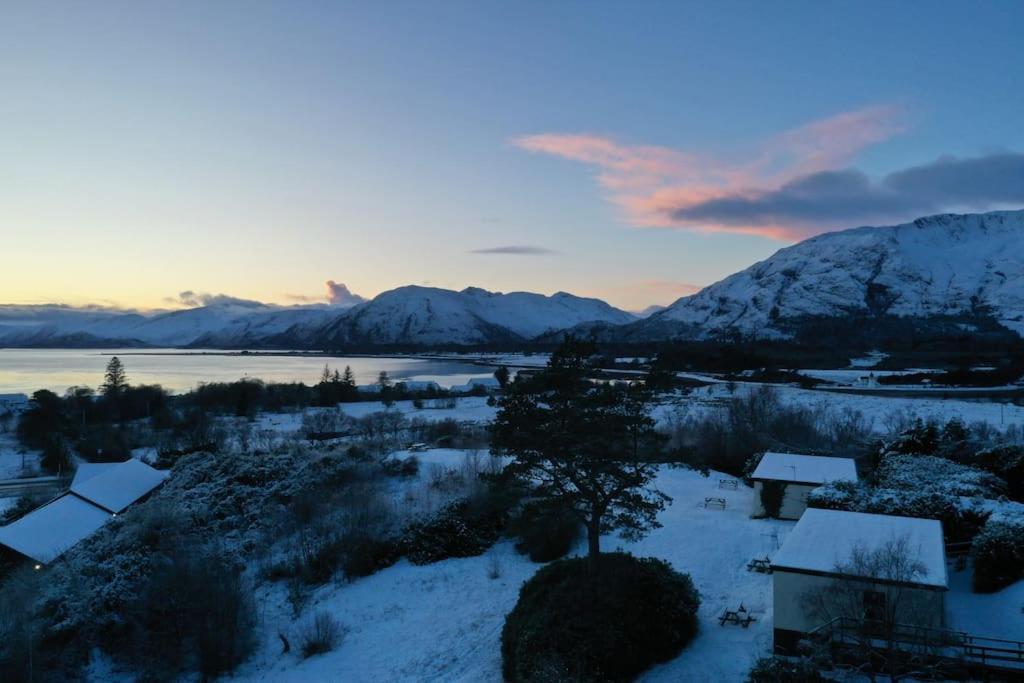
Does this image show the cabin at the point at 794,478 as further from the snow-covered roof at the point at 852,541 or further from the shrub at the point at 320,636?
the shrub at the point at 320,636

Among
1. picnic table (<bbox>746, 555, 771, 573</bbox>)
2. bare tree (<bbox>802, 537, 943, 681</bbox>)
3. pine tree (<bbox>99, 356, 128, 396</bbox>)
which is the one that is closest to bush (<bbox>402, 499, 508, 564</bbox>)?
picnic table (<bbox>746, 555, 771, 573</bbox>)

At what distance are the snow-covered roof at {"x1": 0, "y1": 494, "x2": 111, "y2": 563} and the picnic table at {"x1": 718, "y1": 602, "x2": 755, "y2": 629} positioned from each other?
23041 mm

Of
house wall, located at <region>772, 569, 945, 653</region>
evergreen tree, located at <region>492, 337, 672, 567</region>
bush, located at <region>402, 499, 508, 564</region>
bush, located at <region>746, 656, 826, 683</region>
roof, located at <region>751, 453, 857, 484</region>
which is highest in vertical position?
evergreen tree, located at <region>492, 337, 672, 567</region>

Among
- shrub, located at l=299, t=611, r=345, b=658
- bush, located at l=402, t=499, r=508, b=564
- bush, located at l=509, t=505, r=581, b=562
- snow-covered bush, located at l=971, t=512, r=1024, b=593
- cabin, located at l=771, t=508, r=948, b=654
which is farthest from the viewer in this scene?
bush, located at l=402, t=499, r=508, b=564

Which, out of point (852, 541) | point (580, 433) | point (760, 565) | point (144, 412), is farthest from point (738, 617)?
point (144, 412)

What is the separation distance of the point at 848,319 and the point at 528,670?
20419 centimetres

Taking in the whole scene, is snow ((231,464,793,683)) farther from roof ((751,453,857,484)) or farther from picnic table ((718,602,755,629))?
roof ((751,453,857,484))

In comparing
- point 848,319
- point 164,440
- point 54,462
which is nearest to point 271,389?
point 164,440

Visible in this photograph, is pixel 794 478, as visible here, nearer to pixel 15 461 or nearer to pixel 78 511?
pixel 78 511

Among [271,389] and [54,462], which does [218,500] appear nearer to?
[54,462]

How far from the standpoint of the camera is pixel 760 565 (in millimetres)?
20000

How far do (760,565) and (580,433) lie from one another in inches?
303

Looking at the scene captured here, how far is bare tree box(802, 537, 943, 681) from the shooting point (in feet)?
42.1

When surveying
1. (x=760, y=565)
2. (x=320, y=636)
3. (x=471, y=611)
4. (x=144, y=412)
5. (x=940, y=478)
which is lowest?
(x=320, y=636)
